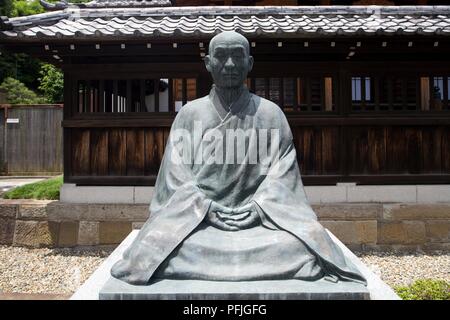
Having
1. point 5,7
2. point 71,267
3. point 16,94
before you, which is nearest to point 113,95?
point 71,267

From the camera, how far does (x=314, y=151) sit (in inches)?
322

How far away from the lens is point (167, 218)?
11.0ft

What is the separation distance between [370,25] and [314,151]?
255 centimetres

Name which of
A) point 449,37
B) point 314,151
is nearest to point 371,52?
point 449,37

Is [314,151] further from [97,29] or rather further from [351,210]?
[97,29]

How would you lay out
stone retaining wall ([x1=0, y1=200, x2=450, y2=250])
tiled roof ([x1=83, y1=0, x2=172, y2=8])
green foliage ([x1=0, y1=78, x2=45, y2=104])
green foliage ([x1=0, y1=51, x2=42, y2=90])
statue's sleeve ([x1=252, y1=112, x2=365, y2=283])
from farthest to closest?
green foliage ([x1=0, y1=51, x2=42, y2=90]) < green foliage ([x1=0, y1=78, x2=45, y2=104]) < tiled roof ([x1=83, y1=0, x2=172, y2=8]) < stone retaining wall ([x1=0, y1=200, x2=450, y2=250]) < statue's sleeve ([x1=252, y1=112, x2=365, y2=283])

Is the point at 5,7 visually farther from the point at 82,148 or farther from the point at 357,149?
the point at 357,149

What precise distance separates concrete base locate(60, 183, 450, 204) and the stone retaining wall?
0.16 metres

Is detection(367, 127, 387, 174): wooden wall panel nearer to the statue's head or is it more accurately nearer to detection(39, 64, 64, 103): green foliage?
the statue's head

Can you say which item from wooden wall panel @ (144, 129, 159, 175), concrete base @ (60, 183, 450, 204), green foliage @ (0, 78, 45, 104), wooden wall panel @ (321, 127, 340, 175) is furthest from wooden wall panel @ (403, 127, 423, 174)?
green foliage @ (0, 78, 45, 104)

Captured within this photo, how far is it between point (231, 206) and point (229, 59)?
51.2 inches

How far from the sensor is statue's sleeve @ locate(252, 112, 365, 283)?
3.16m

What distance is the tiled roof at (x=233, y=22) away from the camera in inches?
277
